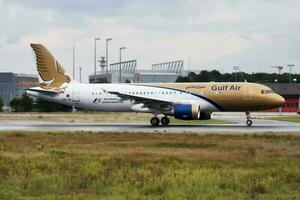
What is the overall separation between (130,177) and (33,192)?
282cm

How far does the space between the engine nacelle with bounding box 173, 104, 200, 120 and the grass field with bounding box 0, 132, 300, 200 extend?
15.7m

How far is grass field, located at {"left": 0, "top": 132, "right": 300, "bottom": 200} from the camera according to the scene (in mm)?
13031

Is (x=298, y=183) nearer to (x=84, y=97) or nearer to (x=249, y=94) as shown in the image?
(x=249, y=94)

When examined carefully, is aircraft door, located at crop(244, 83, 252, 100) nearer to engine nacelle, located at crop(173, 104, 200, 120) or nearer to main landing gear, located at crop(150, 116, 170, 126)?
engine nacelle, located at crop(173, 104, 200, 120)

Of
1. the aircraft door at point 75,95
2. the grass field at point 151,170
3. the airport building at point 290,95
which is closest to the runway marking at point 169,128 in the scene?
the aircraft door at point 75,95

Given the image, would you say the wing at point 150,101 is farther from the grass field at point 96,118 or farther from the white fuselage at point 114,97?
the grass field at point 96,118

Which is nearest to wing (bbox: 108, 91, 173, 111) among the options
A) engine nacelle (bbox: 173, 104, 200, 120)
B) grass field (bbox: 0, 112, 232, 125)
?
engine nacelle (bbox: 173, 104, 200, 120)

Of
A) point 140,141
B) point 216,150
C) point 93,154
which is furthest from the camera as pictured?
point 140,141

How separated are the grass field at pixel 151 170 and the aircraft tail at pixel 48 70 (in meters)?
→ 24.1

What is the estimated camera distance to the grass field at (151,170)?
42.8 ft

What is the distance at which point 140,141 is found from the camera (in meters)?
28.6

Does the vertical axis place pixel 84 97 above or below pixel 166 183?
above

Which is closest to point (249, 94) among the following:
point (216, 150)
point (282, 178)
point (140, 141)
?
point (140, 141)

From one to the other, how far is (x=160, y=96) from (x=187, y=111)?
4340 millimetres
